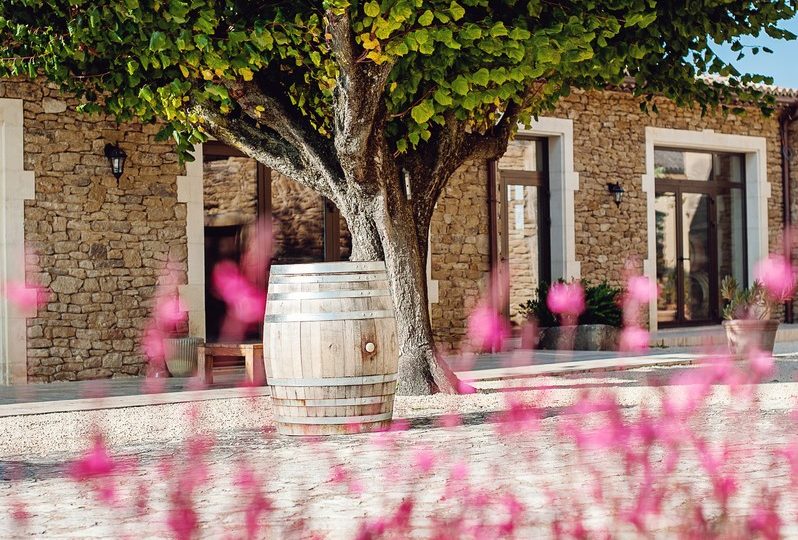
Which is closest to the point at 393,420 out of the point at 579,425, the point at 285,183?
the point at 579,425

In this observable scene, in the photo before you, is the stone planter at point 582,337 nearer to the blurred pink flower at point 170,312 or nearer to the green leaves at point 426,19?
the blurred pink flower at point 170,312

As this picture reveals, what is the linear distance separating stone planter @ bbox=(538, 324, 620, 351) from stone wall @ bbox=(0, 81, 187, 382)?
4596 mm

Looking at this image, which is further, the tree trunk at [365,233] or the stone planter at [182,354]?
the stone planter at [182,354]

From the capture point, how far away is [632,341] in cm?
1329

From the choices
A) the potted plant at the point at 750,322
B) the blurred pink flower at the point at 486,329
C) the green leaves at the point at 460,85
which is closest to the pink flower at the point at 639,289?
the blurred pink flower at the point at 486,329

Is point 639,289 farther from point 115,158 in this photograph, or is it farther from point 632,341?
point 115,158

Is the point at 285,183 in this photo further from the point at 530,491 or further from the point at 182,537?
the point at 182,537

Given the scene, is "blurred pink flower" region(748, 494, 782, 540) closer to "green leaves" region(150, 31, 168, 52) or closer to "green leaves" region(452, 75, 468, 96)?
"green leaves" region(452, 75, 468, 96)

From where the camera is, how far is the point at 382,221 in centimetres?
801

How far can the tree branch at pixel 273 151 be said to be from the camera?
8203 mm

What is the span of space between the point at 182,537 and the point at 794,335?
1319cm

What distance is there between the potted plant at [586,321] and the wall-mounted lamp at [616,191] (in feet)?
4.03

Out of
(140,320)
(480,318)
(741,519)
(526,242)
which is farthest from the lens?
(526,242)

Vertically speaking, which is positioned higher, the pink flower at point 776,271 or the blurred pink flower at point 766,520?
the pink flower at point 776,271
